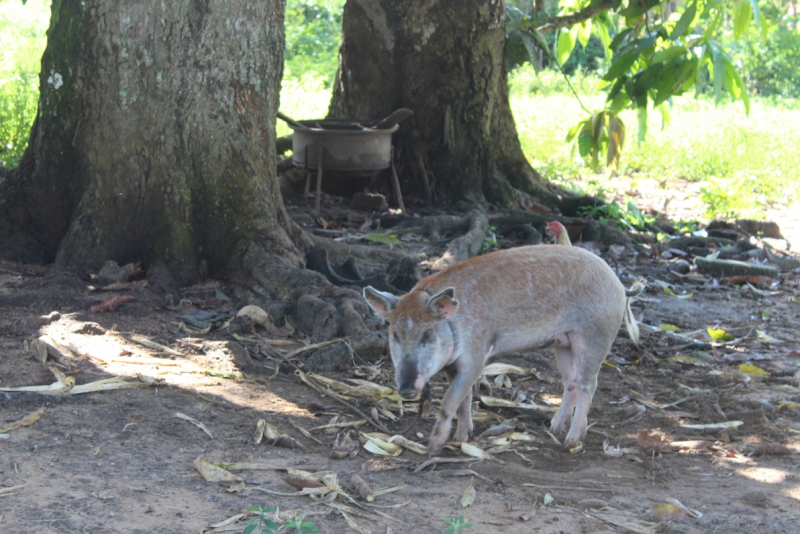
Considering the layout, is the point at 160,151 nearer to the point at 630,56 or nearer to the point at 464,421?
the point at 464,421

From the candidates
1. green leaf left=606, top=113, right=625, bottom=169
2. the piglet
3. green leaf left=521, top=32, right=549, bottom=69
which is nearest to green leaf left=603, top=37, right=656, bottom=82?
green leaf left=606, top=113, right=625, bottom=169

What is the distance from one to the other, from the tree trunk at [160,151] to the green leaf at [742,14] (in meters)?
3.81

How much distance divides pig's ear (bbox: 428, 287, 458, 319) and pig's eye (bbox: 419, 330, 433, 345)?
10 centimetres

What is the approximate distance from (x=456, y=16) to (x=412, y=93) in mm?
1116

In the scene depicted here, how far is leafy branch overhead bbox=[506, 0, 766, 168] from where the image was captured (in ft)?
22.5

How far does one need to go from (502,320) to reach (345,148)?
17.8ft

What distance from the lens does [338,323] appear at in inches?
225

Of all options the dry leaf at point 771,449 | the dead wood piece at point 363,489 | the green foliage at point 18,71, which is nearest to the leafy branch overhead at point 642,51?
the dry leaf at point 771,449

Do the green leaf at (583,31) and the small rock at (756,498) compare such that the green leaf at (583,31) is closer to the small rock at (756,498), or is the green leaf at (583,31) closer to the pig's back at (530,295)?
the pig's back at (530,295)

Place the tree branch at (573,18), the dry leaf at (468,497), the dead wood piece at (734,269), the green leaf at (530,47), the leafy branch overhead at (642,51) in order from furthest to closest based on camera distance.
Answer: the green leaf at (530,47), the tree branch at (573,18), the dead wood piece at (734,269), the leafy branch overhead at (642,51), the dry leaf at (468,497)

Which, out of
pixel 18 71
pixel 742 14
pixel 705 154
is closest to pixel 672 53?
pixel 742 14

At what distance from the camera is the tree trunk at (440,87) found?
33.3 feet

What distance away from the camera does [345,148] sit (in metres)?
9.26

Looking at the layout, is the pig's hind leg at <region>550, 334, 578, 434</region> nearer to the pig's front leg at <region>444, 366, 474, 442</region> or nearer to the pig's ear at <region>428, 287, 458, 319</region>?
the pig's front leg at <region>444, 366, 474, 442</region>
